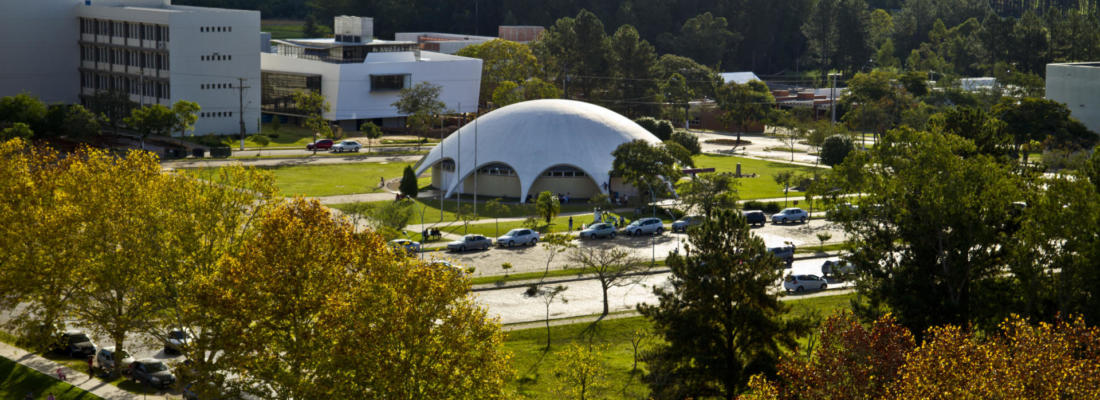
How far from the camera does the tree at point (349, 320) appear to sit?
2767 centimetres

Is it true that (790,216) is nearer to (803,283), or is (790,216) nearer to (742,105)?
(803,283)

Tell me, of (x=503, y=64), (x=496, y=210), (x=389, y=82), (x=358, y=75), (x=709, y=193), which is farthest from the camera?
(x=503, y=64)

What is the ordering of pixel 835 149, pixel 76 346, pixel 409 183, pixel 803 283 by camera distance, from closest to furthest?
1. pixel 76 346
2. pixel 803 283
3. pixel 409 183
4. pixel 835 149

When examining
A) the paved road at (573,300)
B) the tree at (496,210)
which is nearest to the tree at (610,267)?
the paved road at (573,300)

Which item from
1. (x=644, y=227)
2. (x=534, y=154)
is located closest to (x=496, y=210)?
(x=644, y=227)

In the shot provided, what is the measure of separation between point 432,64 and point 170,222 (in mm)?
84831

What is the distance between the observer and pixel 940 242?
4000 cm

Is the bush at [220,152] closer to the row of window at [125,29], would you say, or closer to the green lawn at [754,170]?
the row of window at [125,29]

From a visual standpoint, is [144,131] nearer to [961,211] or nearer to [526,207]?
[526,207]

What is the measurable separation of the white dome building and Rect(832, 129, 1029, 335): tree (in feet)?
113

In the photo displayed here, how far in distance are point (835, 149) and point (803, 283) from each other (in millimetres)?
38783

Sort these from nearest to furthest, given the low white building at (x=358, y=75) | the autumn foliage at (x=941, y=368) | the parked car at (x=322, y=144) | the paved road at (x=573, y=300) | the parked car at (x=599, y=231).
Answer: the autumn foliage at (x=941, y=368) → the paved road at (x=573, y=300) → the parked car at (x=599, y=231) → the parked car at (x=322, y=144) → the low white building at (x=358, y=75)

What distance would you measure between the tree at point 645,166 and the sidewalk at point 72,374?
38.7m

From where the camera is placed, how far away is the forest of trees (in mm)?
148125
